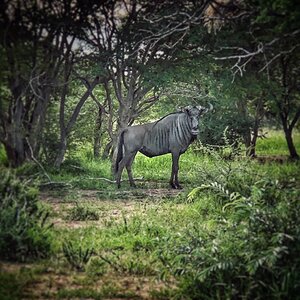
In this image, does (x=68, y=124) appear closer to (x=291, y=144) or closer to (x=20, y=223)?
(x=20, y=223)

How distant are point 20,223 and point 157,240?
1.08 metres

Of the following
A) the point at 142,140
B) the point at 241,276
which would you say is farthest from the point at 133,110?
the point at 241,276

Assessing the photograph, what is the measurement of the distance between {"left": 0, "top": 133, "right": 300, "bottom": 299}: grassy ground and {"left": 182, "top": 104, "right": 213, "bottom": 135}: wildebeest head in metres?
0.77

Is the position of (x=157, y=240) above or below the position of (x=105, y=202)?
below

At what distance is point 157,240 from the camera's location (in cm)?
403

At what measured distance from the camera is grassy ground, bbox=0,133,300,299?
3.48 metres

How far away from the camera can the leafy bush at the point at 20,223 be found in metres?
3.56

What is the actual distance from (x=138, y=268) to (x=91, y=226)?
0.58 m

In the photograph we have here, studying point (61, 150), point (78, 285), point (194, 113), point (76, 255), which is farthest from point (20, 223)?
point (194, 113)

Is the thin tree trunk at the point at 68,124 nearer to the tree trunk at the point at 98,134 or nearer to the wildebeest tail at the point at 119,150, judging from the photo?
the tree trunk at the point at 98,134

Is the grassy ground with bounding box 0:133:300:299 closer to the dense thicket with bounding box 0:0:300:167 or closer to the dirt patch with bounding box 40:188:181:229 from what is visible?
the dirt patch with bounding box 40:188:181:229

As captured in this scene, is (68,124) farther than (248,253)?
Yes

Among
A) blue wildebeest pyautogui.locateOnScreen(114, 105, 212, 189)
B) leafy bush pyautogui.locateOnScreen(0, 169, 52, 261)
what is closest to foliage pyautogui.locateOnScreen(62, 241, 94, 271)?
leafy bush pyautogui.locateOnScreen(0, 169, 52, 261)

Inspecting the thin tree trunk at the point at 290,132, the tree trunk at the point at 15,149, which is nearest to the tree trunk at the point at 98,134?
the tree trunk at the point at 15,149
